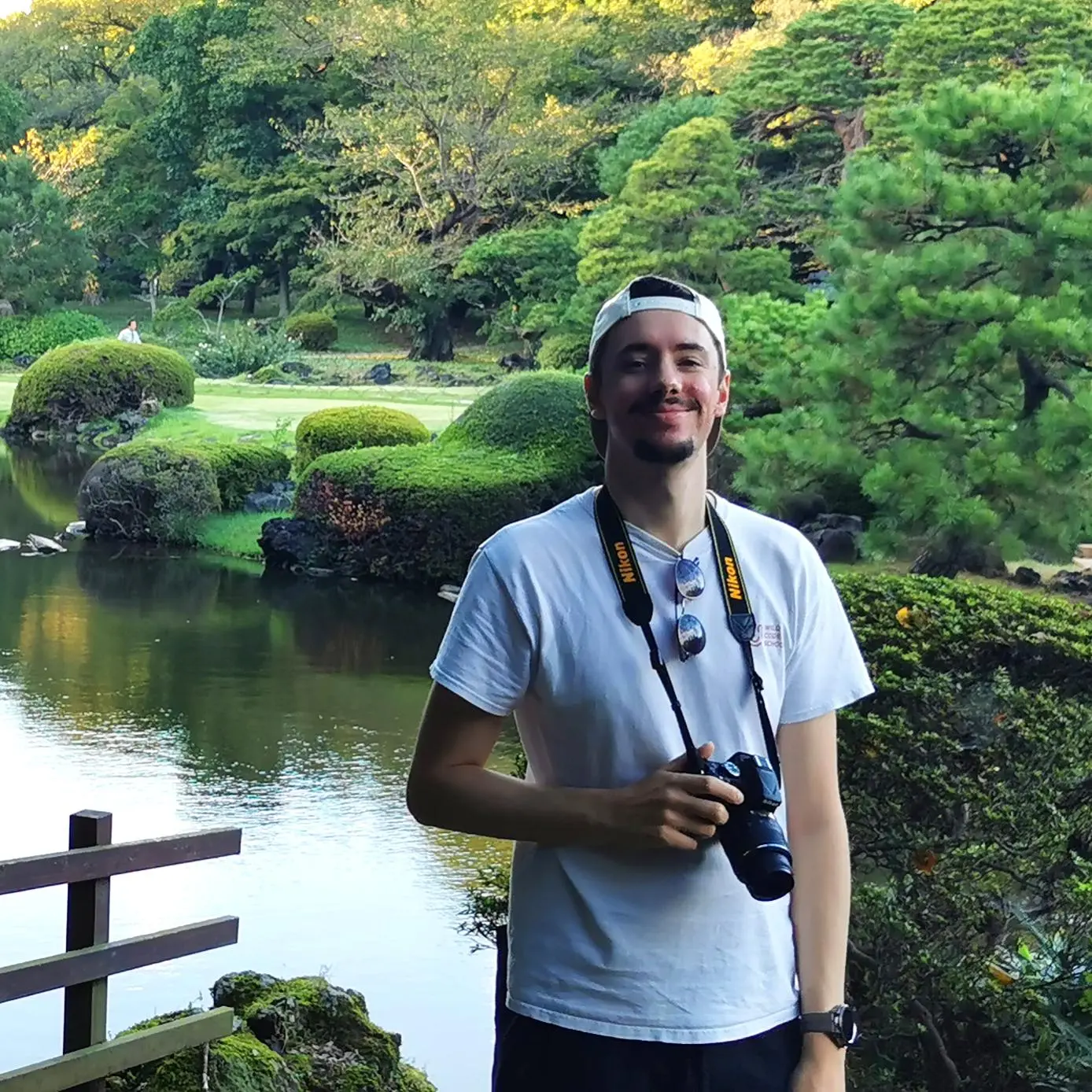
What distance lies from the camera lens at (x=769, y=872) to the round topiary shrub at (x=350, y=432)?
12.9m

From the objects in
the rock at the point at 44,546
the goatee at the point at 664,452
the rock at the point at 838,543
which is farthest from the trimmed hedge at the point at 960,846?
the rock at the point at 44,546

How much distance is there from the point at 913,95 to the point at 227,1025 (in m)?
14.6

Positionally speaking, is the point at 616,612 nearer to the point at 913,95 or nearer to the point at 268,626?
the point at 268,626

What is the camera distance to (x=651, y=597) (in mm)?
1377

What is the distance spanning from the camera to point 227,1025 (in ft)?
9.38

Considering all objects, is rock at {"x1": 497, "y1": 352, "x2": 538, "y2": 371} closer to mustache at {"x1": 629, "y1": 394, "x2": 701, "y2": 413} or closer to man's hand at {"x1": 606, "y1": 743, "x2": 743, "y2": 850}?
mustache at {"x1": 629, "y1": 394, "x2": 701, "y2": 413}

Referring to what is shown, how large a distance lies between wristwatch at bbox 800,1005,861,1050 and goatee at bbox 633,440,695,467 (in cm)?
52

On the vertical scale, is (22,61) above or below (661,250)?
above

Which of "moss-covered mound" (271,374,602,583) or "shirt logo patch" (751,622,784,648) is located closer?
"shirt logo patch" (751,622,784,648)

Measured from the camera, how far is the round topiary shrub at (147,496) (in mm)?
13148

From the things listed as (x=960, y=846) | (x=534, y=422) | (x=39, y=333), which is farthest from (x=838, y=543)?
(x=39, y=333)

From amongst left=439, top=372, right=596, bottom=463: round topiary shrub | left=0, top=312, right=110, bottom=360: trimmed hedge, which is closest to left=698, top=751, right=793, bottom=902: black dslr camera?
left=439, top=372, right=596, bottom=463: round topiary shrub

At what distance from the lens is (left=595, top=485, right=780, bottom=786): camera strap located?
1.35 m

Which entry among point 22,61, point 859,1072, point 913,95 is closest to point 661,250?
point 913,95
